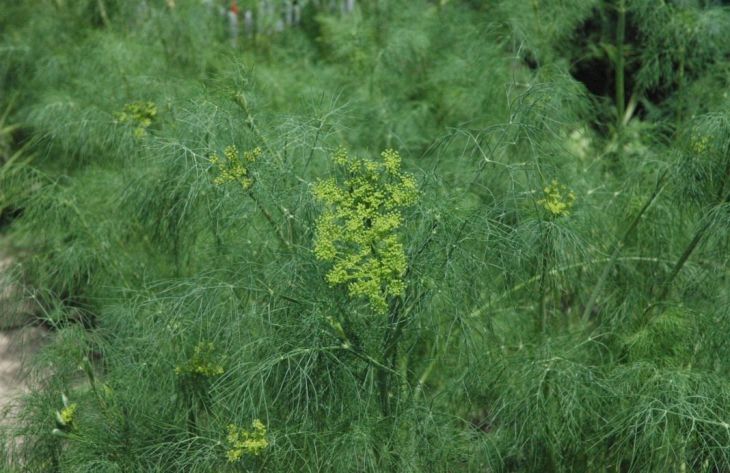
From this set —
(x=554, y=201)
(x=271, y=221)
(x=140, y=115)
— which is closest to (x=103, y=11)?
(x=140, y=115)

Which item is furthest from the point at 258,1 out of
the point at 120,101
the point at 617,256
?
the point at 617,256

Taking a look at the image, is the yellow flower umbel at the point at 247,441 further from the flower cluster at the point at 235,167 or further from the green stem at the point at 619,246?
the green stem at the point at 619,246

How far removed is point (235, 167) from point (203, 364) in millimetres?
666

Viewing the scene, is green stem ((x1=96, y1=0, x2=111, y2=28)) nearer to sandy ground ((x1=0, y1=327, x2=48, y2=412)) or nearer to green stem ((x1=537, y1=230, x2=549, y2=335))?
sandy ground ((x1=0, y1=327, x2=48, y2=412))

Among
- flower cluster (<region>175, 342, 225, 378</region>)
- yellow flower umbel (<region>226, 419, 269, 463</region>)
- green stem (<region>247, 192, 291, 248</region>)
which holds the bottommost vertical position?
flower cluster (<region>175, 342, 225, 378</region>)

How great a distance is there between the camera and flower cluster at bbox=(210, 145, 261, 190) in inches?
125

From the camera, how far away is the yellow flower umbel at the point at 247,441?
9.62 ft

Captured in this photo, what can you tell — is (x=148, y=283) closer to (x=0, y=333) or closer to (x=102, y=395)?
(x=102, y=395)

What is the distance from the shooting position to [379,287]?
285 cm

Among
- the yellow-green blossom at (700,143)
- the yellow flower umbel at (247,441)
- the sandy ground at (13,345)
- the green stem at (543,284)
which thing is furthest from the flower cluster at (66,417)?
the yellow-green blossom at (700,143)

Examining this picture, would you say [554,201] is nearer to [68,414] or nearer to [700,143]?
[700,143]

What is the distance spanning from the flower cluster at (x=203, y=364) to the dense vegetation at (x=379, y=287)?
11 mm

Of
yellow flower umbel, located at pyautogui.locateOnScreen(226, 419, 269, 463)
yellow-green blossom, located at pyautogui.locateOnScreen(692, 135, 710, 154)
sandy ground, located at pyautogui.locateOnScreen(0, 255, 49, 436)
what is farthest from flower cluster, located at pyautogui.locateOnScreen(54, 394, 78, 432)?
yellow-green blossom, located at pyautogui.locateOnScreen(692, 135, 710, 154)

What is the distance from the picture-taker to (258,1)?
231 inches
